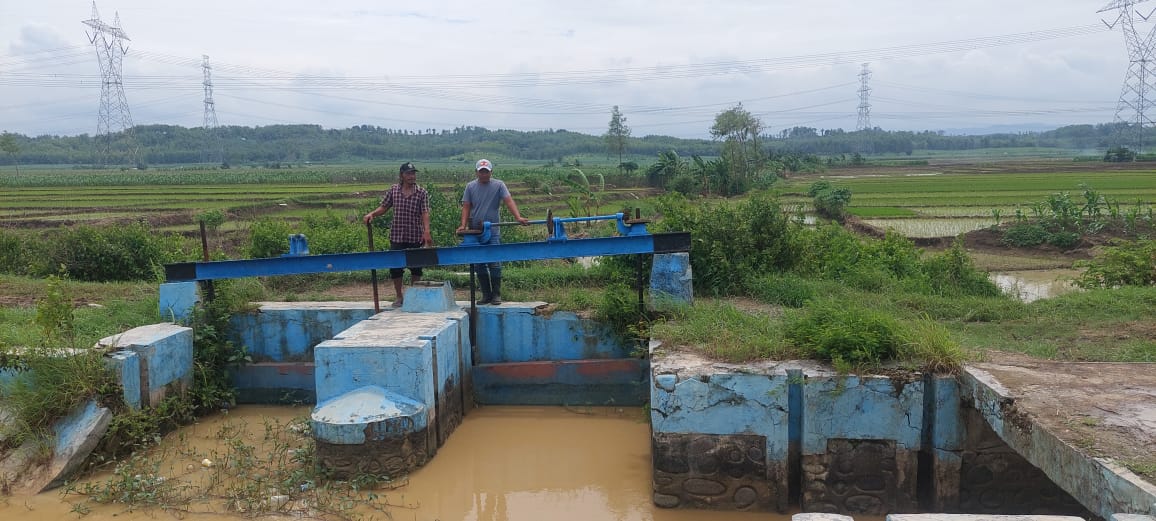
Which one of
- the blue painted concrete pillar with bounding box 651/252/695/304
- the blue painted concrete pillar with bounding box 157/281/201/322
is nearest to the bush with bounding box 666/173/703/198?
the blue painted concrete pillar with bounding box 651/252/695/304

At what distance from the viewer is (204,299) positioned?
7.52 m

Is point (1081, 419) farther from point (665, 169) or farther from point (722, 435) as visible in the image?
point (665, 169)

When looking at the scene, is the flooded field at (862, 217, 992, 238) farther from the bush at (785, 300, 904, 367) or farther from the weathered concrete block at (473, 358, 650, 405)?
the bush at (785, 300, 904, 367)

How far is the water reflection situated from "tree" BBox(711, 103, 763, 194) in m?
16.6

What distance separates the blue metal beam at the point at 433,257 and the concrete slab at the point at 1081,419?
2.81 metres

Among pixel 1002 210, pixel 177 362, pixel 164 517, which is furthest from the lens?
pixel 1002 210

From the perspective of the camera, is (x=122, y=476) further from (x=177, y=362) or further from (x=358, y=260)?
(x=358, y=260)

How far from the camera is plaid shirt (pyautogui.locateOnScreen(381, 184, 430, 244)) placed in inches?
291

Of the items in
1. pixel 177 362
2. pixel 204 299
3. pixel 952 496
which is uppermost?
pixel 204 299

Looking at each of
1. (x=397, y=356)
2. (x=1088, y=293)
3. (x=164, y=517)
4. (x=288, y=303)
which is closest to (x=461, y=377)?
(x=397, y=356)

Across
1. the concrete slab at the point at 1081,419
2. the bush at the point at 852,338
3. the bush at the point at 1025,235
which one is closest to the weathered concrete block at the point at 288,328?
the bush at the point at 852,338

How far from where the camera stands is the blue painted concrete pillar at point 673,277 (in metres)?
7.02

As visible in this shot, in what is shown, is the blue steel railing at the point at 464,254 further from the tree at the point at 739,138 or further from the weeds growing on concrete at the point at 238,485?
the tree at the point at 739,138

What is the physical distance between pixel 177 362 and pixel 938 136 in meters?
146
